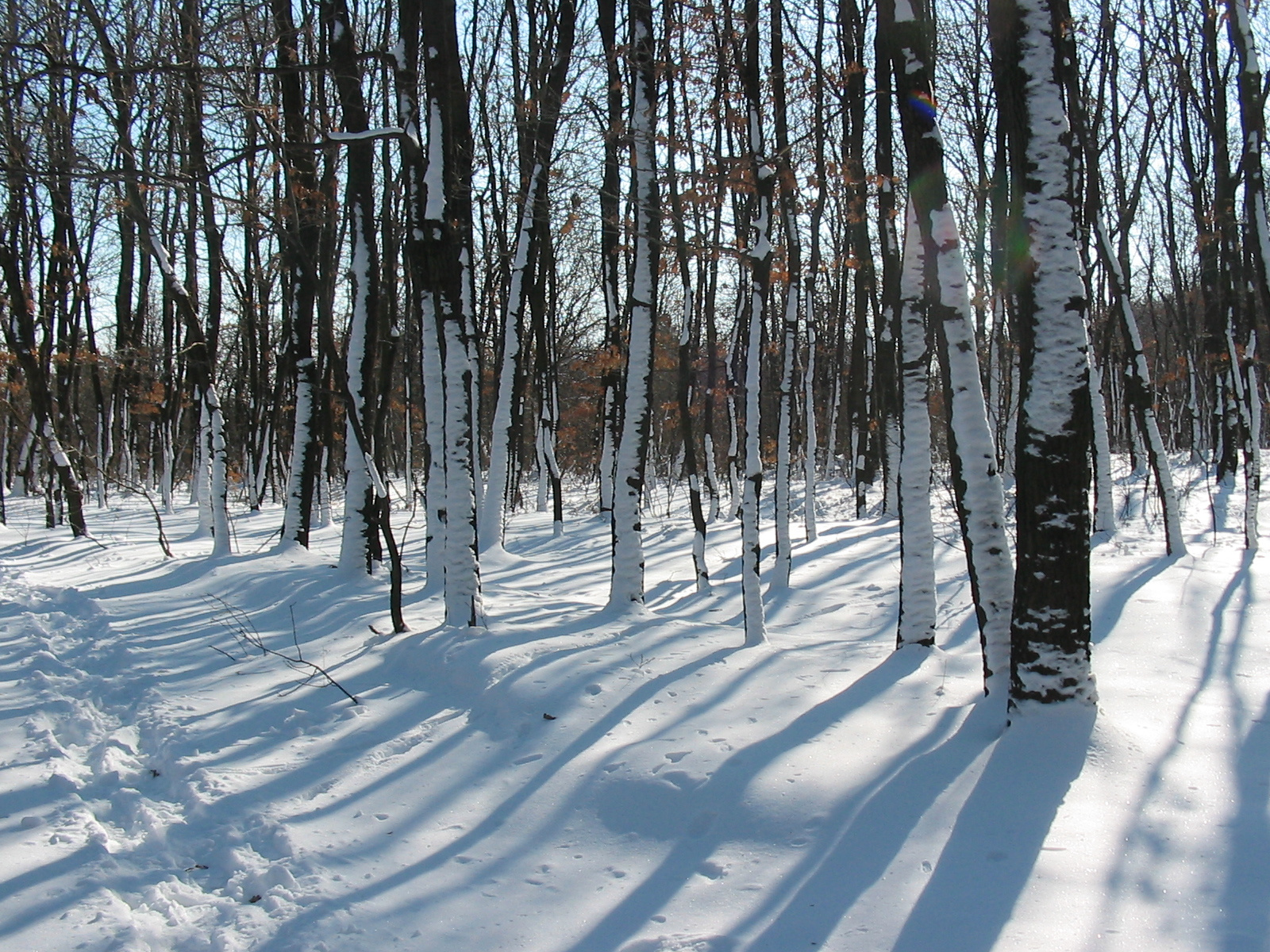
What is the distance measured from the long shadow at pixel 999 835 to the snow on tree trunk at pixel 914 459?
7.48 ft

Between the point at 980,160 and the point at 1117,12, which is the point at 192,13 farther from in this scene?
the point at 1117,12

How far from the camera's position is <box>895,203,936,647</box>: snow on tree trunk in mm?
6383

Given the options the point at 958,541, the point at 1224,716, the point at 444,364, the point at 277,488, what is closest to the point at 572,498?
the point at 277,488

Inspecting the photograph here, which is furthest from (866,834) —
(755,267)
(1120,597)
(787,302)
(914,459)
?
(787,302)

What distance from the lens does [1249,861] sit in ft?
10.5

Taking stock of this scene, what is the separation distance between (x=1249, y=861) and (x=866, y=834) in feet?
4.64

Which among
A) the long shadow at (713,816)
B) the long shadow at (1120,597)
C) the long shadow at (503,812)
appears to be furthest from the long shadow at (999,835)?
the long shadow at (1120,597)

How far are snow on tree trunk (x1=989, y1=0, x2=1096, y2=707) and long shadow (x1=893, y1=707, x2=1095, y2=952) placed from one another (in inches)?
9.6

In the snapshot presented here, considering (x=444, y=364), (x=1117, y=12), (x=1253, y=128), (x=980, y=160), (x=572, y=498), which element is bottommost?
(x=572, y=498)

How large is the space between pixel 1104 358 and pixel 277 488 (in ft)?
88.3

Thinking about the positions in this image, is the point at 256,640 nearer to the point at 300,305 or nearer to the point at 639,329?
the point at 639,329

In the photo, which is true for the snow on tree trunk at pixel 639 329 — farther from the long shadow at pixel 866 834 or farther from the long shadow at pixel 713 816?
the long shadow at pixel 866 834

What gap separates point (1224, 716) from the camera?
4789mm

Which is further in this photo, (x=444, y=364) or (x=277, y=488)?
(x=277, y=488)
